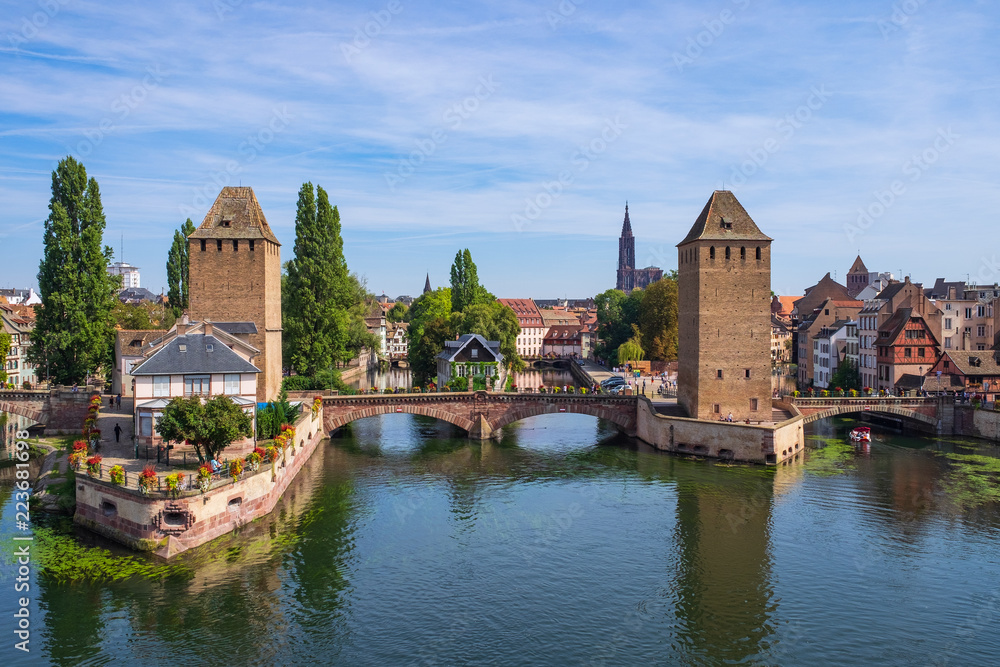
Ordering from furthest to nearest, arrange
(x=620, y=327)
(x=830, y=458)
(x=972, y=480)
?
(x=620, y=327) < (x=830, y=458) < (x=972, y=480)

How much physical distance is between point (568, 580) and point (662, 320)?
221 feet

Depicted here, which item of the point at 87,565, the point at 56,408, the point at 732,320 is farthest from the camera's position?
the point at 56,408

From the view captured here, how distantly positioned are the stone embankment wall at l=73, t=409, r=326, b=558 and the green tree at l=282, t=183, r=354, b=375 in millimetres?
24537

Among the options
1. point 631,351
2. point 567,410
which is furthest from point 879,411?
point 631,351

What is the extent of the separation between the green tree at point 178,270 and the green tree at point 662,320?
51.9m

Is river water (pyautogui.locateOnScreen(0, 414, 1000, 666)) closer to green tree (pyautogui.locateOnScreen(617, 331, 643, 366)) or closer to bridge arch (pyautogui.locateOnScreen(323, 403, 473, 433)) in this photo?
bridge arch (pyautogui.locateOnScreen(323, 403, 473, 433))

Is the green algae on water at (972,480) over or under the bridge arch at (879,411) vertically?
under

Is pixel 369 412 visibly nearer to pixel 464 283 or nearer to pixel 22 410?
pixel 22 410

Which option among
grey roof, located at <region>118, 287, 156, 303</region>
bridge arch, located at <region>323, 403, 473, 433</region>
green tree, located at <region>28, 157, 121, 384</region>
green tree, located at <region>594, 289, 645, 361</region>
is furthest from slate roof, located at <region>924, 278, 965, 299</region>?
grey roof, located at <region>118, 287, 156, 303</region>

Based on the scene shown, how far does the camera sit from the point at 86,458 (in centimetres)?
3303

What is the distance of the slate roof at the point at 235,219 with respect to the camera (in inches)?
1993

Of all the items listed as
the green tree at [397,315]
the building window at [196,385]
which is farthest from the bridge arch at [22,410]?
the green tree at [397,315]

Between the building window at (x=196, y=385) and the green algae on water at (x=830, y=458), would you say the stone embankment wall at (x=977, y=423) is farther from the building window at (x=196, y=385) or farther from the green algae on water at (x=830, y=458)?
the building window at (x=196, y=385)

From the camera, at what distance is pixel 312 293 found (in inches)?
2297
